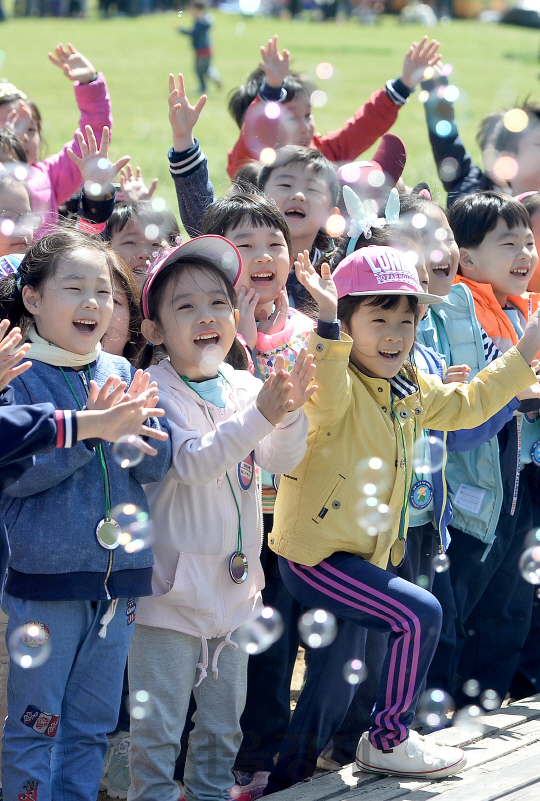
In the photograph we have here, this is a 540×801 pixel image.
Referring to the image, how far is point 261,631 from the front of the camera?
3006 mm

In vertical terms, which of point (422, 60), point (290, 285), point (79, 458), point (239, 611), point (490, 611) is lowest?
point (490, 611)

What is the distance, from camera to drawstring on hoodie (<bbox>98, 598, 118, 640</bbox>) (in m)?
2.58

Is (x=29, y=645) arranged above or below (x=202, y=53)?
below

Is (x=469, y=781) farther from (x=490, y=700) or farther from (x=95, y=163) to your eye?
(x=95, y=163)

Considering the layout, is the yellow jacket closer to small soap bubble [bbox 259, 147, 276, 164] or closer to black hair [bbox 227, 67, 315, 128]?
small soap bubble [bbox 259, 147, 276, 164]

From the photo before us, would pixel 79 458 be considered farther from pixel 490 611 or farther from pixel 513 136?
pixel 513 136

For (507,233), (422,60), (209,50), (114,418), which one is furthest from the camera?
(209,50)

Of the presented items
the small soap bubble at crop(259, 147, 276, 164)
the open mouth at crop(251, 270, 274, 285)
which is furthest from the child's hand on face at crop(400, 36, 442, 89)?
the open mouth at crop(251, 270, 274, 285)

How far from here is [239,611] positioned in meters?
2.84

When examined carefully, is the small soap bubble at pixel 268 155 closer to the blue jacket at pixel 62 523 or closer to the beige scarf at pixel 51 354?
the beige scarf at pixel 51 354

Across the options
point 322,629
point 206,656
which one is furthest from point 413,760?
point 206,656

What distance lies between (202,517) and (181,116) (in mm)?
1644

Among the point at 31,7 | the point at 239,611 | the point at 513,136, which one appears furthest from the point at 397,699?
the point at 31,7

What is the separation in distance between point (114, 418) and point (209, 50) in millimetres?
22766
